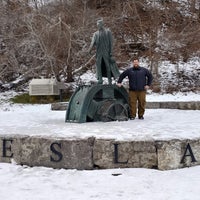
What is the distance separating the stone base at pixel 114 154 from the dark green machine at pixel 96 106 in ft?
7.13

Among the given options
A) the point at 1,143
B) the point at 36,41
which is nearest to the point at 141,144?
the point at 1,143

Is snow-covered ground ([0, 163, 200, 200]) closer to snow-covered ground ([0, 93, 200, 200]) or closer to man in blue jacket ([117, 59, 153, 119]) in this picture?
snow-covered ground ([0, 93, 200, 200])

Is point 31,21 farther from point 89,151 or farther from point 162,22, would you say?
point 89,151

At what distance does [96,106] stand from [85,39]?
31.9ft

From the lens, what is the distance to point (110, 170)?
578 centimetres

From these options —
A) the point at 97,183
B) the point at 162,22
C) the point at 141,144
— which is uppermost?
the point at 162,22

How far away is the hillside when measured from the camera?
1748 centimetres

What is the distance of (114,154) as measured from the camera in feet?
19.3

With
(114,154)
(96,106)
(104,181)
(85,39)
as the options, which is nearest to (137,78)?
(96,106)

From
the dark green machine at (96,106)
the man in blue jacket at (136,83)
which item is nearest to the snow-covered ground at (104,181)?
the dark green machine at (96,106)

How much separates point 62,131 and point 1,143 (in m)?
0.97

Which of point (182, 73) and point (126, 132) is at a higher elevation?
point (182, 73)

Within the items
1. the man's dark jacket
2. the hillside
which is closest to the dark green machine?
the man's dark jacket

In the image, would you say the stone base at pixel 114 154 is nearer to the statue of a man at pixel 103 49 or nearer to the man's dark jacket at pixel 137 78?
the statue of a man at pixel 103 49
